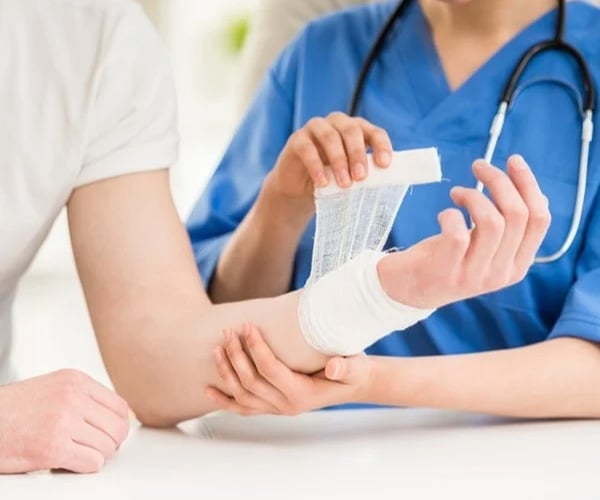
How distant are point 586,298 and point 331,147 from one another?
11.0 inches

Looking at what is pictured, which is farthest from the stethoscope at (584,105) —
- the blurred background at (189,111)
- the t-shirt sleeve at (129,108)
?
the blurred background at (189,111)

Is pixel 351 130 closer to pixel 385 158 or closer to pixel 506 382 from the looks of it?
pixel 385 158

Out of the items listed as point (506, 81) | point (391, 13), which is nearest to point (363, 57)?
point (391, 13)

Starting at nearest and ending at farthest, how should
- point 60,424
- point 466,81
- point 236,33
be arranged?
point 60,424 < point 466,81 < point 236,33

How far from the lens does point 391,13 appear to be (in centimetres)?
135

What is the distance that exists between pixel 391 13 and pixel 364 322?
56 centimetres

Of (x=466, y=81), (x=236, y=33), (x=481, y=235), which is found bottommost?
(x=481, y=235)

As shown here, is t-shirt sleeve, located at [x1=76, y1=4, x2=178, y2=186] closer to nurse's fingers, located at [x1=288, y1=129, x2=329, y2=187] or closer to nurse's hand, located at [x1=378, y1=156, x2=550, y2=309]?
nurse's fingers, located at [x1=288, y1=129, x2=329, y2=187]

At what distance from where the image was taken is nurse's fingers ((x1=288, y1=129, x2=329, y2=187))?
1081mm

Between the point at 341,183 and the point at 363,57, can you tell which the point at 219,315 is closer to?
the point at 341,183

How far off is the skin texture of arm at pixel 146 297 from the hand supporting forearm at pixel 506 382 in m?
0.16

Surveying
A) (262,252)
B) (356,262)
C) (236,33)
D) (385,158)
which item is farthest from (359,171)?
(236,33)

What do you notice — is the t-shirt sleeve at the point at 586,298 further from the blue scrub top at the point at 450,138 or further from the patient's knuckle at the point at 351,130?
the patient's knuckle at the point at 351,130

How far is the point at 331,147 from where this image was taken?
1.07 metres
